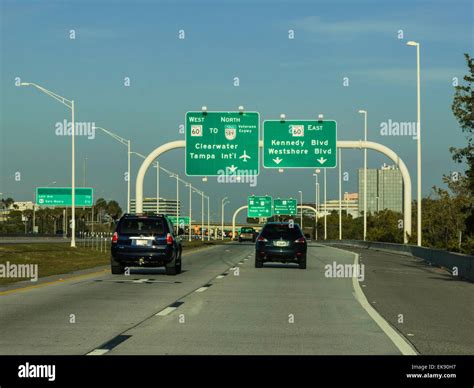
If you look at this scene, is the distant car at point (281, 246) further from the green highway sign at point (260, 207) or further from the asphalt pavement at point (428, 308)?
the green highway sign at point (260, 207)

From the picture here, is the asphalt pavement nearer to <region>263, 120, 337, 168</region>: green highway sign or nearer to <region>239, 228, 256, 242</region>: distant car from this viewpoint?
<region>263, 120, 337, 168</region>: green highway sign

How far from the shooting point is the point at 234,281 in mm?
24969

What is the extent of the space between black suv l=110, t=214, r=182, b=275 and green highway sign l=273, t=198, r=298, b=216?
8884 cm

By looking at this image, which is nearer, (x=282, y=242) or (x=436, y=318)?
(x=436, y=318)

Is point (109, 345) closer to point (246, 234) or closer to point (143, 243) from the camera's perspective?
point (143, 243)

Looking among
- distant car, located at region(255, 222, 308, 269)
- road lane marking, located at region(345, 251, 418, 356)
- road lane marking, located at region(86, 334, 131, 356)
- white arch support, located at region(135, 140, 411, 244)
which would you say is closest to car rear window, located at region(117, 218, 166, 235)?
distant car, located at region(255, 222, 308, 269)

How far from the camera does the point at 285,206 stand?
4599 inches

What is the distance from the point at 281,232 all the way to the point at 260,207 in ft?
272

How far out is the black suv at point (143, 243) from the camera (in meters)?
26.8
